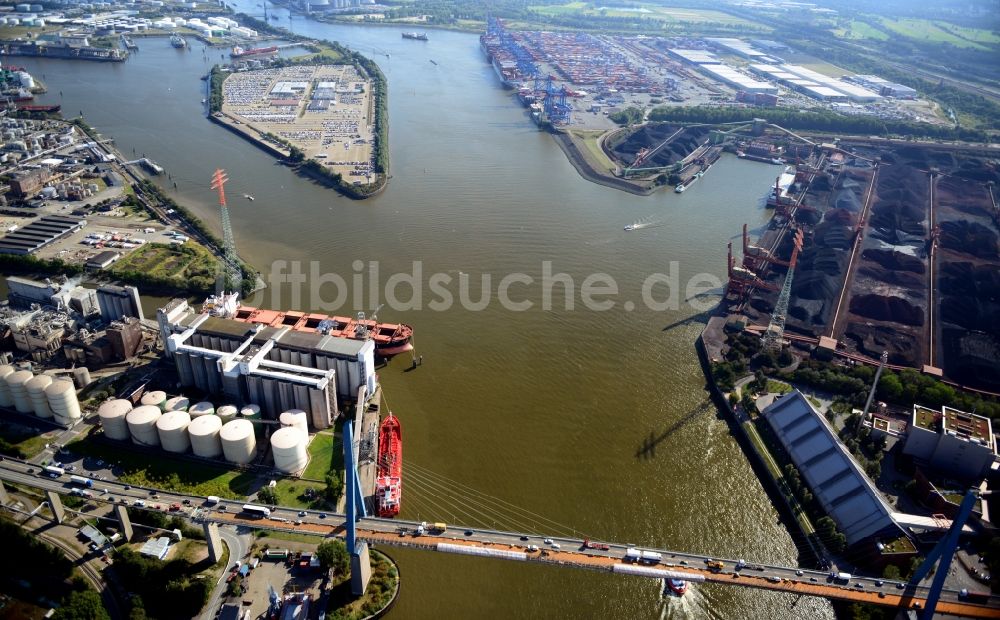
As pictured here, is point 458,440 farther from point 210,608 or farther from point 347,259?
point 347,259

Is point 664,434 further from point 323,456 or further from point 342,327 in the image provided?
point 342,327

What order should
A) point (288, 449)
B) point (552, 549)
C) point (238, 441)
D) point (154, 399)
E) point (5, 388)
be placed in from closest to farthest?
point (552, 549) < point (288, 449) < point (238, 441) < point (154, 399) < point (5, 388)

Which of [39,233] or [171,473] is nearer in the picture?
[171,473]

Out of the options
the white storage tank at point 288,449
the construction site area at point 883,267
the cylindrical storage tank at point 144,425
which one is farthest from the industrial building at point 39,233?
the construction site area at point 883,267

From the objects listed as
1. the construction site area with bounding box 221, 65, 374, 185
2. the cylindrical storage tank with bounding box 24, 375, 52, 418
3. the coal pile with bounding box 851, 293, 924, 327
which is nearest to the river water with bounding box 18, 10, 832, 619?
the construction site area with bounding box 221, 65, 374, 185

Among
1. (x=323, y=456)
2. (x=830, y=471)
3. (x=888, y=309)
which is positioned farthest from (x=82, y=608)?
(x=888, y=309)

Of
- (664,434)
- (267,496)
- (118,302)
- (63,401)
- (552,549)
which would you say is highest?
(118,302)

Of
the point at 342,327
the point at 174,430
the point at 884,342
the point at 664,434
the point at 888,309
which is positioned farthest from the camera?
the point at 888,309

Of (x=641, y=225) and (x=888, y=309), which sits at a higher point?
(x=641, y=225)

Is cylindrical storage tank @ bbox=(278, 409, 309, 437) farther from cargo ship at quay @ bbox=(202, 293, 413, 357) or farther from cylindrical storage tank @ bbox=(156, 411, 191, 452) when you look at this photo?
cargo ship at quay @ bbox=(202, 293, 413, 357)
